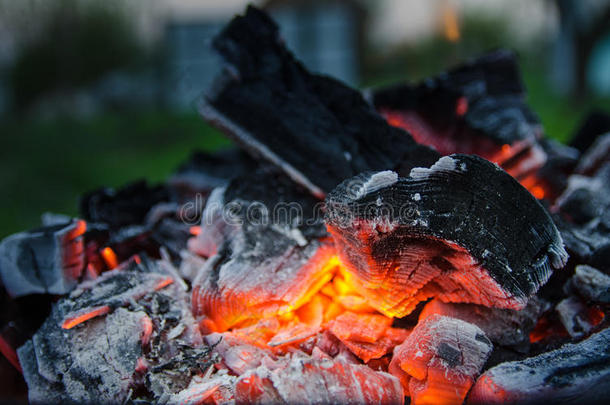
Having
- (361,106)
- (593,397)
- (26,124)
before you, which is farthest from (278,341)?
(26,124)

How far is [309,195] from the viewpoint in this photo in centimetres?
158

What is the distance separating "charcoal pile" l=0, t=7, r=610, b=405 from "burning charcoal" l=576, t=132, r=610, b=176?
0.10 meters

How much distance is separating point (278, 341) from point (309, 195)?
22.0 inches

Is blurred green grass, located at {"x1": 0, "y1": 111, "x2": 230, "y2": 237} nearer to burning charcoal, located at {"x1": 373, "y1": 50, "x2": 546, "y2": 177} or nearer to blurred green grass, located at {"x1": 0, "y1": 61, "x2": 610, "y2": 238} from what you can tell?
blurred green grass, located at {"x1": 0, "y1": 61, "x2": 610, "y2": 238}

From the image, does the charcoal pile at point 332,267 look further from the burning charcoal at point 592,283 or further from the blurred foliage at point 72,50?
the blurred foliage at point 72,50

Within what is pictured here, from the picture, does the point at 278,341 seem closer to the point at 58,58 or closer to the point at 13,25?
the point at 13,25

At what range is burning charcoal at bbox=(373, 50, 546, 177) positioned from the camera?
175 centimetres

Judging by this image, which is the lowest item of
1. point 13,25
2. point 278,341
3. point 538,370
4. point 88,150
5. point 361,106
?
point 88,150

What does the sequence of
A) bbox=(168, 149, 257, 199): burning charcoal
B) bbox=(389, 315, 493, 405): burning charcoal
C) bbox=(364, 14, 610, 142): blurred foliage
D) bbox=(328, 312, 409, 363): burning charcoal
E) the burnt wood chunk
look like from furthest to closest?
bbox=(364, 14, 610, 142): blurred foliage → bbox=(168, 149, 257, 199): burning charcoal → the burnt wood chunk → bbox=(328, 312, 409, 363): burning charcoal → bbox=(389, 315, 493, 405): burning charcoal

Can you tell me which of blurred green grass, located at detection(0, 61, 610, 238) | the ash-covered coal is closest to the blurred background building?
blurred green grass, located at detection(0, 61, 610, 238)

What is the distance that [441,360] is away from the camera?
1.05 meters

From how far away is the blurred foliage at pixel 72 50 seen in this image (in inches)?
249

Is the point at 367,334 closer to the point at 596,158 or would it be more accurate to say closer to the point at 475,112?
the point at 475,112

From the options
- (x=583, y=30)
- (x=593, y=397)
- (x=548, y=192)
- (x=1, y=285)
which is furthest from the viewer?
(x=583, y=30)
